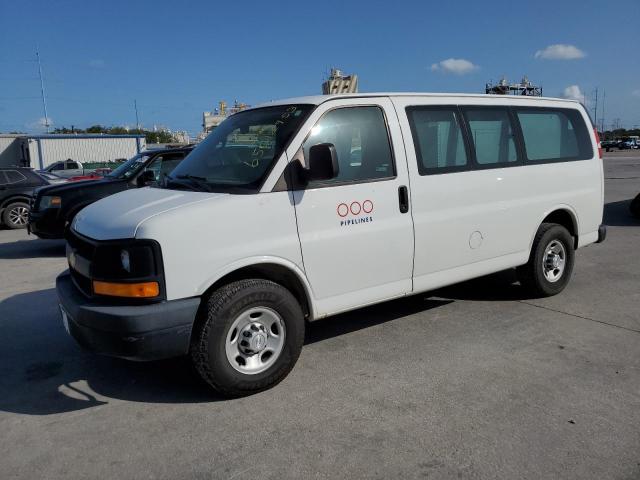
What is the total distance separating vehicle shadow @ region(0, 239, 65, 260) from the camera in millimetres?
9273

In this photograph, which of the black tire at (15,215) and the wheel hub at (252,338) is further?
the black tire at (15,215)

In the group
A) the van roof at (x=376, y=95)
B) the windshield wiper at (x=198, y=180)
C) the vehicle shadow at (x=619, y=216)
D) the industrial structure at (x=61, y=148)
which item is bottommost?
the vehicle shadow at (x=619, y=216)

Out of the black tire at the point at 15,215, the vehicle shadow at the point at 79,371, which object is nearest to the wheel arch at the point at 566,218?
the vehicle shadow at the point at 79,371

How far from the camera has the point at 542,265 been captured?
18.5 feet

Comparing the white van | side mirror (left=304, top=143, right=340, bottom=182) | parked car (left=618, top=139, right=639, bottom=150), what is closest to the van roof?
the white van

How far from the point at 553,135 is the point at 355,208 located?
2.89 meters

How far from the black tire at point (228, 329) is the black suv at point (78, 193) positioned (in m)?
5.40

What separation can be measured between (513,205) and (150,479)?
155 inches

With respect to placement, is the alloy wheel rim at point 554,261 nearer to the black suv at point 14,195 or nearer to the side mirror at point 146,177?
the side mirror at point 146,177

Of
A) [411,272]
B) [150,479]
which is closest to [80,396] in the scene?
[150,479]

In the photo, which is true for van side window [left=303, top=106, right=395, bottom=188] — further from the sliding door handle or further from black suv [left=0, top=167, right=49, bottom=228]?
black suv [left=0, top=167, right=49, bottom=228]

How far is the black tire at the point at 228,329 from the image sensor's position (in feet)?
11.4

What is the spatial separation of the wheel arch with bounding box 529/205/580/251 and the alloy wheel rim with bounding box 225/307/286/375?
10.6 ft

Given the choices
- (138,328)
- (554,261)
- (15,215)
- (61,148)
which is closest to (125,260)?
(138,328)
